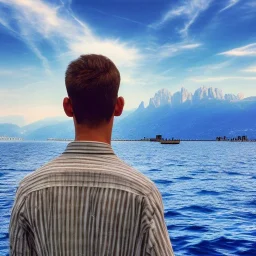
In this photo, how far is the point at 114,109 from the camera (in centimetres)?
238

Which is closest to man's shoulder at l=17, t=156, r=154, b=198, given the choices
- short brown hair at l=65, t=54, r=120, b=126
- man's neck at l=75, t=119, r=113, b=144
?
man's neck at l=75, t=119, r=113, b=144

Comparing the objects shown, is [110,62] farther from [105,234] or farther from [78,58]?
[105,234]

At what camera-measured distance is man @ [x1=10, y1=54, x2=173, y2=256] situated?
83.0 inches

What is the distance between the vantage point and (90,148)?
2264 mm

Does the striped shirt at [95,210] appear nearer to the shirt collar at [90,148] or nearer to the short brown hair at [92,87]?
the shirt collar at [90,148]

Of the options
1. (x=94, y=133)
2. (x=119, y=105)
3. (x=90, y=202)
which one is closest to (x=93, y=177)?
(x=90, y=202)

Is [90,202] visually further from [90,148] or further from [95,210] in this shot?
[90,148]

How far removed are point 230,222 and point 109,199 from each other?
14299 mm

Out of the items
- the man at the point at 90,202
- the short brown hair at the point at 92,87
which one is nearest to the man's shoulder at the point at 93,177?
the man at the point at 90,202

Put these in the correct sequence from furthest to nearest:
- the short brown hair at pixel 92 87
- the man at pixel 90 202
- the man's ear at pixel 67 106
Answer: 1. the man's ear at pixel 67 106
2. the short brown hair at pixel 92 87
3. the man at pixel 90 202

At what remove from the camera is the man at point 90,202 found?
2109 millimetres

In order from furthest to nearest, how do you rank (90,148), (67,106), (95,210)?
(67,106)
(90,148)
(95,210)

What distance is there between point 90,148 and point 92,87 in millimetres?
352

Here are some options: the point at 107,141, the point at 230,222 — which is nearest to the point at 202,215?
the point at 230,222
